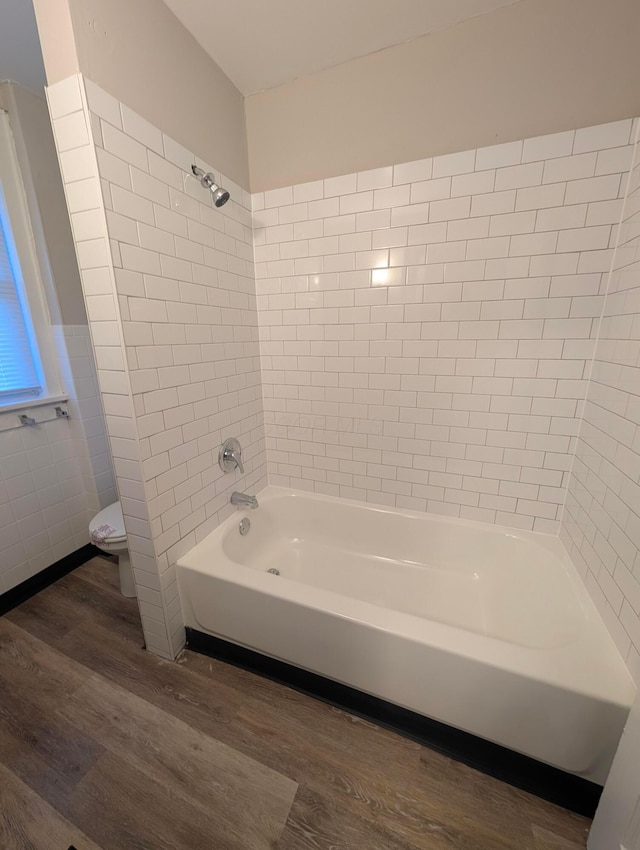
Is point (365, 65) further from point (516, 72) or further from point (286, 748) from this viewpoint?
point (286, 748)

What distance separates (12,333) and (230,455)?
1310 mm

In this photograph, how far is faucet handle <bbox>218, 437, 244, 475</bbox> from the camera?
1590 millimetres

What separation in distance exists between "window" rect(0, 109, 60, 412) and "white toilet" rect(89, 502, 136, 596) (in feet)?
2.35

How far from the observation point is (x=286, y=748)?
1.09 m

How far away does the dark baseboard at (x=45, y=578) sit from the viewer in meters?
1.62

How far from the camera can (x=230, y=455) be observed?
1.61 m

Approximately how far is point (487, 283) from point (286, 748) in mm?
1948

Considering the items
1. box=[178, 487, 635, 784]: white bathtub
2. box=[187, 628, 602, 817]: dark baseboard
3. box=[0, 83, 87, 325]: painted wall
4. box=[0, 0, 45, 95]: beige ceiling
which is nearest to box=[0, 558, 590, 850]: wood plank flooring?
box=[187, 628, 602, 817]: dark baseboard

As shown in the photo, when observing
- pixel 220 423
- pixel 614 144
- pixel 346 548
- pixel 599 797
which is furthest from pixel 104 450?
pixel 614 144

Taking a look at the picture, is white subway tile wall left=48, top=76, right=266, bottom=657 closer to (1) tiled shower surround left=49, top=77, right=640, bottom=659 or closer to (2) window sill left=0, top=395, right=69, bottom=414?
(1) tiled shower surround left=49, top=77, right=640, bottom=659

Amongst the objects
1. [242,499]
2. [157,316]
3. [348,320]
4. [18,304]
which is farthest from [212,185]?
[242,499]

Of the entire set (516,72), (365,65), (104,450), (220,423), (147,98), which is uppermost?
(365,65)

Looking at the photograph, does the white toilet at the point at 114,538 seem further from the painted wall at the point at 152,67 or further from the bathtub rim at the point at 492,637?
the painted wall at the point at 152,67

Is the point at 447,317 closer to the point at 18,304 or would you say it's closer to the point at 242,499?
the point at 242,499
